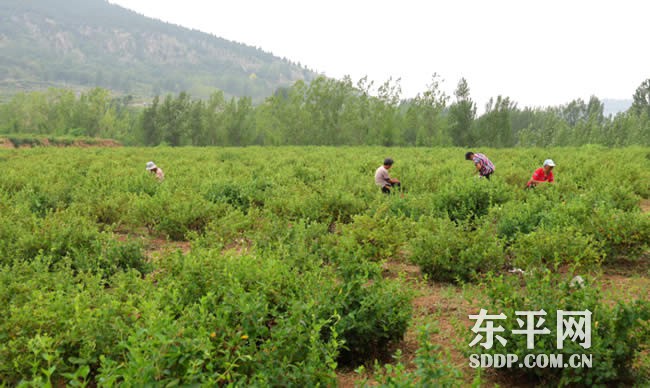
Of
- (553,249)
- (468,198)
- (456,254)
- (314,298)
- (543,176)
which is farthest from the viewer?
(543,176)

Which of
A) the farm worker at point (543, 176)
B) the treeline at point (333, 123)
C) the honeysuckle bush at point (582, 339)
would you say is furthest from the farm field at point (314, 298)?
the treeline at point (333, 123)

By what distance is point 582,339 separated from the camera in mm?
2834

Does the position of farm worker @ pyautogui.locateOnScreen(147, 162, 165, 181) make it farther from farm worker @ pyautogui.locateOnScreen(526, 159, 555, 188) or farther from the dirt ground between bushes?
farm worker @ pyautogui.locateOnScreen(526, 159, 555, 188)

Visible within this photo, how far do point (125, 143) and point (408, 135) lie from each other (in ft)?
107

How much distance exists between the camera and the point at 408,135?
52094 mm

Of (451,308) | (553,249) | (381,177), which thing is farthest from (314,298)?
(381,177)

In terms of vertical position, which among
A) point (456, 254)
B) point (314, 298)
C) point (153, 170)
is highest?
point (314, 298)

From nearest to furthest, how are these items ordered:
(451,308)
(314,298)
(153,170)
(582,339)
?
1. (582,339)
2. (314,298)
3. (451,308)
4. (153,170)

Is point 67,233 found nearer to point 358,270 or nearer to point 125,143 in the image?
point 358,270

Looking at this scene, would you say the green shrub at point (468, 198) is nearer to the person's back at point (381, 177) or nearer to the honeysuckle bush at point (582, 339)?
the person's back at point (381, 177)

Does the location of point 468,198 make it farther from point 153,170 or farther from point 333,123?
point 333,123

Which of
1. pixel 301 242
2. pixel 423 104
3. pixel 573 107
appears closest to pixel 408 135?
pixel 423 104

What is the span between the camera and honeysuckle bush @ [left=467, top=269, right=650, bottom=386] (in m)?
2.78

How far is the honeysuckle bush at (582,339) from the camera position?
2783 millimetres
